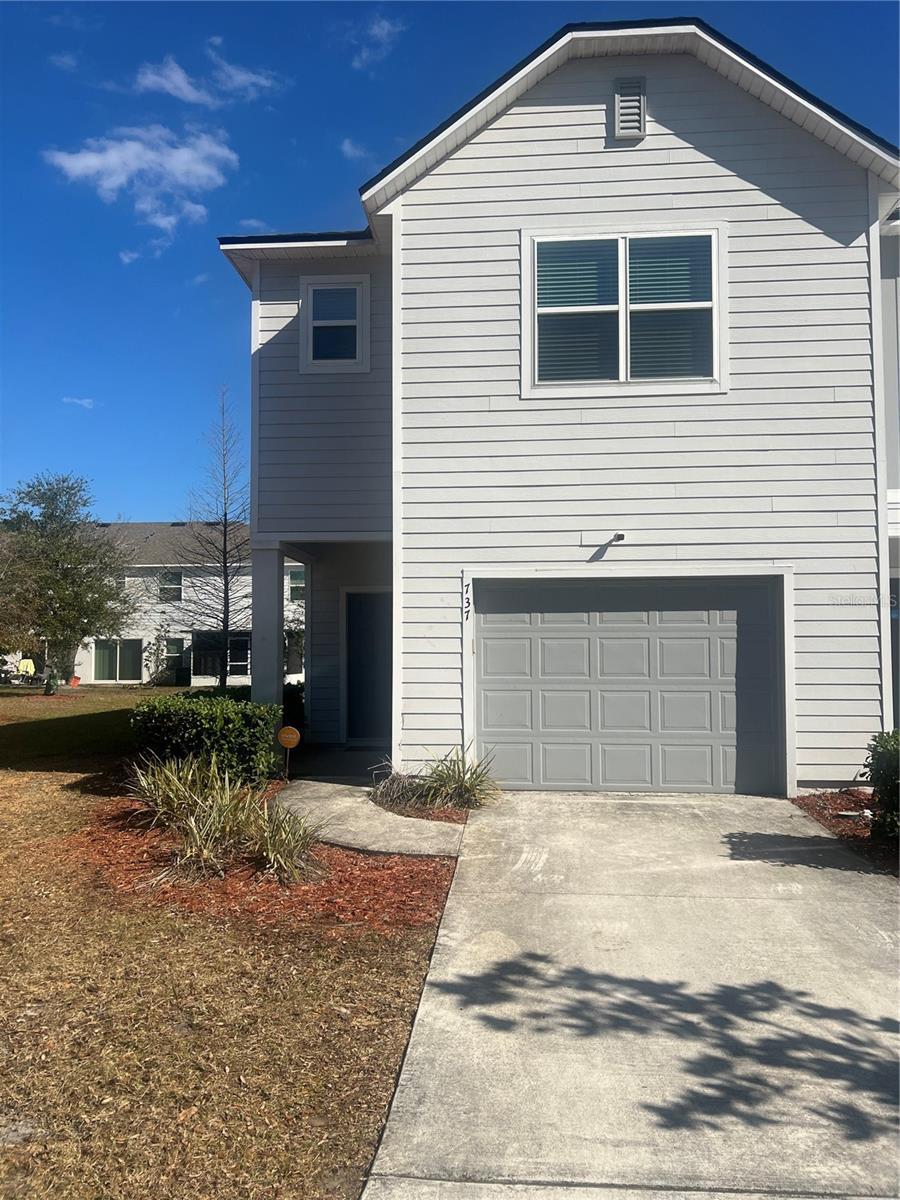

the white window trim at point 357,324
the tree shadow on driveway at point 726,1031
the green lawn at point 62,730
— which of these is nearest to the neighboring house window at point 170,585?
the green lawn at point 62,730

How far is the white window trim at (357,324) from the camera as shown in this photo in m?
10.6

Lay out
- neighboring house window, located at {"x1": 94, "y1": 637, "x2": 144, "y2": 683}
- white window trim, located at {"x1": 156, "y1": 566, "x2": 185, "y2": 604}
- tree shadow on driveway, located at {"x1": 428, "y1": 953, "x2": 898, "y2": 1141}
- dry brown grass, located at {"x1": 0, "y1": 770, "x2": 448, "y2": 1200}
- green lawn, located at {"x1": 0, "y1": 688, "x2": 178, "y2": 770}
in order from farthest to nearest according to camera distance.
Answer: neighboring house window, located at {"x1": 94, "y1": 637, "x2": 144, "y2": 683}
white window trim, located at {"x1": 156, "y1": 566, "x2": 185, "y2": 604}
green lawn, located at {"x1": 0, "y1": 688, "x2": 178, "y2": 770}
tree shadow on driveway, located at {"x1": 428, "y1": 953, "x2": 898, "y2": 1141}
dry brown grass, located at {"x1": 0, "y1": 770, "x2": 448, "y2": 1200}

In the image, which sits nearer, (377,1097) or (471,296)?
(377,1097)

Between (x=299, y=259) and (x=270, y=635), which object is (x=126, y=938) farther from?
(x=299, y=259)

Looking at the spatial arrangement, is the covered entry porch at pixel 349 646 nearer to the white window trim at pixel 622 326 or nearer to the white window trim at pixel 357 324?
the white window trim at pixel 357 324

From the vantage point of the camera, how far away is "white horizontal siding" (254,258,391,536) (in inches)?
416

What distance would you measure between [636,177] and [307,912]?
790cm

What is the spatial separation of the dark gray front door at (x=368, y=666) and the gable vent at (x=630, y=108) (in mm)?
6784

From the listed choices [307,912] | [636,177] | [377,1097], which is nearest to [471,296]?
[636,177]

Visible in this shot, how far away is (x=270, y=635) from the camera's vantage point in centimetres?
1034

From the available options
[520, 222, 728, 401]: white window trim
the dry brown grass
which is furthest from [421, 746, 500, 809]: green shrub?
[520, 222, 728, 401]: white window trim

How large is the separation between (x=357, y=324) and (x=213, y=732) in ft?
18.4

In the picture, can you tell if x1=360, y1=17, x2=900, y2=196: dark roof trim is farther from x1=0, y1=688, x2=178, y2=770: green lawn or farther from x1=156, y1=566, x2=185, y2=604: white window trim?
x1=156, y1=566, x2=185, y2=604: white window trim

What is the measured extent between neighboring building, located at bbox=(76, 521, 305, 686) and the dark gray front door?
17.3 metres
